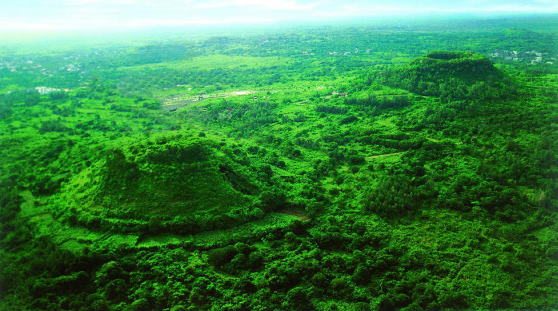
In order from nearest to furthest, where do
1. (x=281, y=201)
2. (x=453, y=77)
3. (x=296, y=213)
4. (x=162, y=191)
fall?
(x=162, y=191) → (x=296, y=213) → (x=281, y=201) → (x=453, y=77)

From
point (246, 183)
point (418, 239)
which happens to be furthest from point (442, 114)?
point (246, 183)

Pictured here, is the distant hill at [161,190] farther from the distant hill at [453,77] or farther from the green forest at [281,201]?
the distant hill at [453,77]

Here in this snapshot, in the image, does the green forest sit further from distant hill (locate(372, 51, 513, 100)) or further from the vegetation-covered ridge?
distant hill (locate(372, 51, 513, 100))

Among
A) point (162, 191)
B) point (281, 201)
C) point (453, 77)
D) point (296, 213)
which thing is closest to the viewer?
point (162, 191)

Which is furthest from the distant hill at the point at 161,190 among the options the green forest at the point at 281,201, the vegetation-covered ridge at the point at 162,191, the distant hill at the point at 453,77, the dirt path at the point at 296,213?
the distant hill at the point at 453,77

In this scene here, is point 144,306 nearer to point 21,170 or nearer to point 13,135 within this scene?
point 21,170

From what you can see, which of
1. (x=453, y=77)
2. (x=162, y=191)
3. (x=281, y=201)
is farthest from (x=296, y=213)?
(x=453, y=77)

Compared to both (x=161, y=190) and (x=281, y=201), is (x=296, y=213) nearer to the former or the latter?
(x=281, y=201)
